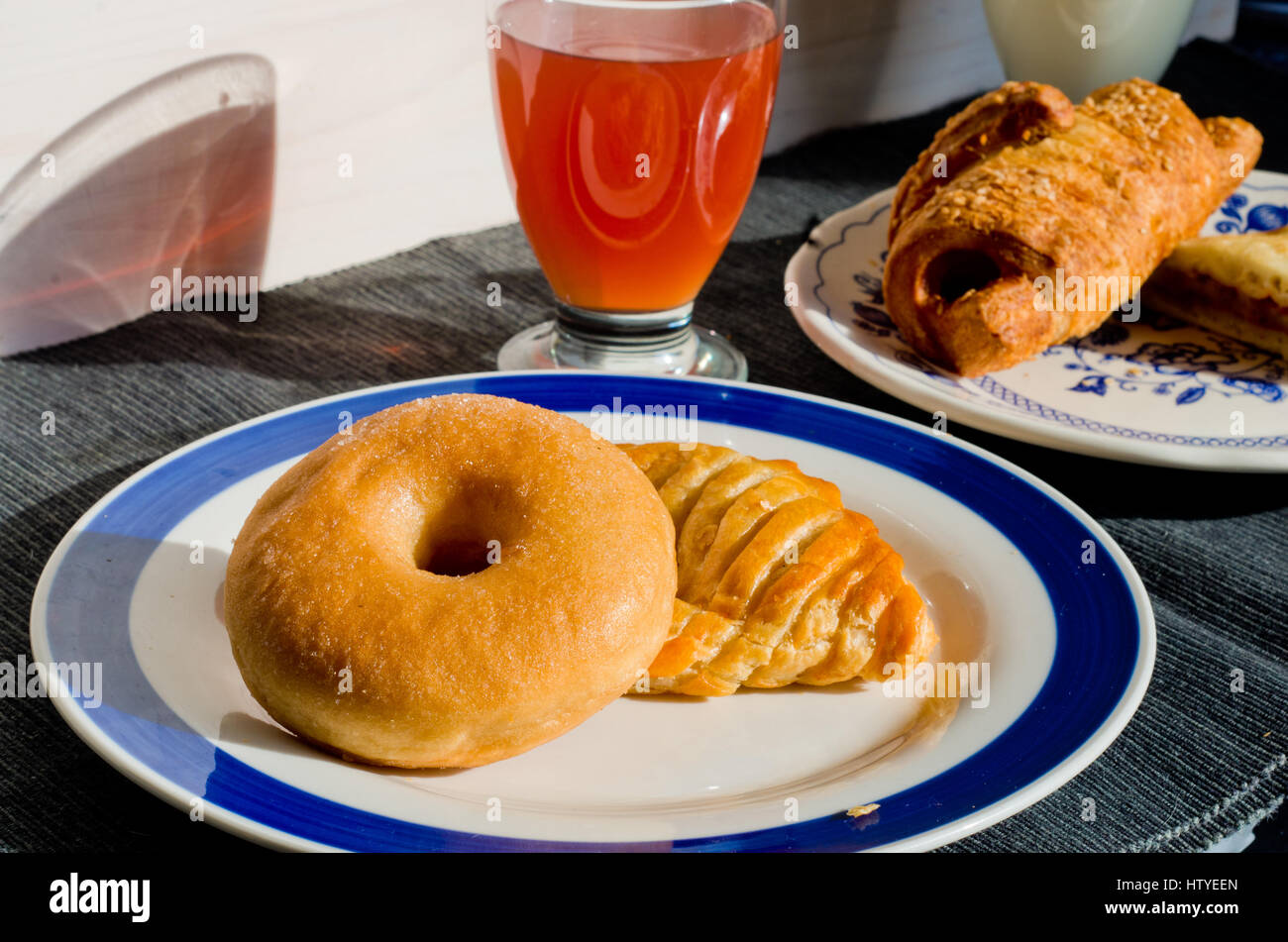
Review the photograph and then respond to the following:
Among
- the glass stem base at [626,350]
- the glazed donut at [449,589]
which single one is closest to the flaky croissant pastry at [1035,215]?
the glass stem base at [626,350]

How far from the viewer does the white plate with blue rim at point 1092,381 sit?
1.14 metres

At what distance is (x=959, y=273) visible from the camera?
143 cm

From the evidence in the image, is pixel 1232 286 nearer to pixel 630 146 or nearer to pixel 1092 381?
pixel 1092 381

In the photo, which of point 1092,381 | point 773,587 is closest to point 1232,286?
point 1092,381

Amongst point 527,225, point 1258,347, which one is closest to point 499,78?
point 527,225

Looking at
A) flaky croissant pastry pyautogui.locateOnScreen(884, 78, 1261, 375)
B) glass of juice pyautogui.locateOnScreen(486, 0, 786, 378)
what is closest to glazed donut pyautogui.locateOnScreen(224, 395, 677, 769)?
glass of juice pyautogui.locateOnScreen(486, 0, 786, 378)

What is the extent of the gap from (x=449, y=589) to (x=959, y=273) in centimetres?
86

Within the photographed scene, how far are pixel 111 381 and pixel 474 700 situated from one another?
29.2 inches

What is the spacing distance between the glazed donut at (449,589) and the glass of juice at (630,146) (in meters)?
0.42

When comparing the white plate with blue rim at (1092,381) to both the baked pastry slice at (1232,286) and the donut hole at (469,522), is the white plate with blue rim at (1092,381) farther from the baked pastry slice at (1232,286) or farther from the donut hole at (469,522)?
the donut hole at (469,522)

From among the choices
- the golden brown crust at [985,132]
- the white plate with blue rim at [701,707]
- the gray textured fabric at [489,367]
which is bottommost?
the gray textured fabric at [489,367]

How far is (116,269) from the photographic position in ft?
4.49

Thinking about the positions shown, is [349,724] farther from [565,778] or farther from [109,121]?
[109,121]

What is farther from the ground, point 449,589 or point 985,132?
point 985,132
